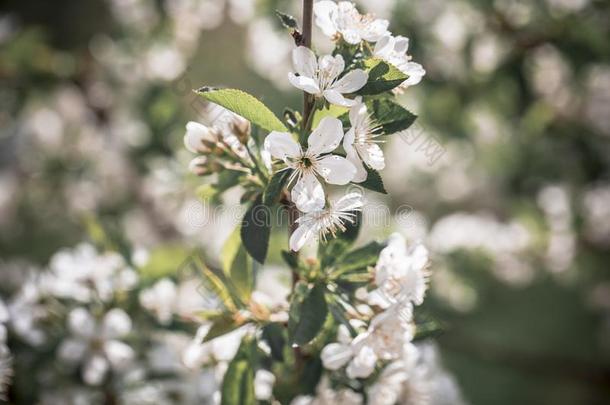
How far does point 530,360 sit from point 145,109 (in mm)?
1632

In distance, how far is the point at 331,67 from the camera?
856 millimetres

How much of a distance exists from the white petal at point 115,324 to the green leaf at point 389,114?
0.68 meters

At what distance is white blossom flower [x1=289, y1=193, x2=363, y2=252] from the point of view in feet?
2.81

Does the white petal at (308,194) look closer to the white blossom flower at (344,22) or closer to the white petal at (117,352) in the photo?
the white blossom flower at (344,22)

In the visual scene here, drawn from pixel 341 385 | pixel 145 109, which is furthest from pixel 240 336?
pixel 145 109

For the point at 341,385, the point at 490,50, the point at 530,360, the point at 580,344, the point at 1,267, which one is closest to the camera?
the point at 341,385

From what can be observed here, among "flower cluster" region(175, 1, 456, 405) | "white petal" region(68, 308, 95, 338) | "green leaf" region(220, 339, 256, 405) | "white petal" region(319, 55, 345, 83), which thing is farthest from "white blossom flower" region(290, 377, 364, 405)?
"white petal" region(319, 55, 345, 83)

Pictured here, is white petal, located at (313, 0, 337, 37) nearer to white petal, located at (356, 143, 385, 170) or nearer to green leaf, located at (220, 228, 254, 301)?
white petal, located at (356, 143, 385, 170)

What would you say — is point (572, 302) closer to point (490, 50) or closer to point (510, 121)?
point (510, 121)

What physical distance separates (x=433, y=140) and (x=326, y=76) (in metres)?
1.36

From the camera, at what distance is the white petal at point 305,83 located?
2.69 ft

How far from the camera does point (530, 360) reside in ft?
7.88

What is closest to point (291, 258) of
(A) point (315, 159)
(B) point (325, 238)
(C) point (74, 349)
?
(B) point (325, 238)

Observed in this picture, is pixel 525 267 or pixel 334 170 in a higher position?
pixel 525 267
